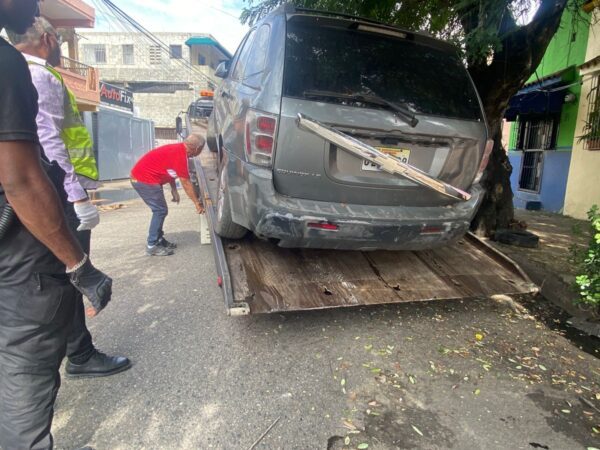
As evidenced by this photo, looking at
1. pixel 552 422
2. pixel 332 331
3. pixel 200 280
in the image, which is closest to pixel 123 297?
pixel 200 280

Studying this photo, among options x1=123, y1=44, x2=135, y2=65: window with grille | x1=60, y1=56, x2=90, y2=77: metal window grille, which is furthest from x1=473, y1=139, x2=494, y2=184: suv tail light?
x1=123, y1=44, x2=135, y2=65: window with grille

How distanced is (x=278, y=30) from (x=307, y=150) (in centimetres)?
100

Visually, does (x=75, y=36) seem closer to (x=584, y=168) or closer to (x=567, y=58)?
(x=567, y=58)

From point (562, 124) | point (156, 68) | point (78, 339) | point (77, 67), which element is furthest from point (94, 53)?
point (78, 339)

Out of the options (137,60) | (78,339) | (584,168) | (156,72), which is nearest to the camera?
(78,339)

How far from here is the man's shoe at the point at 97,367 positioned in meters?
2.70

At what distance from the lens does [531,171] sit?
35.5 feet

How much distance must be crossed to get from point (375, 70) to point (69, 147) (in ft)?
7.35

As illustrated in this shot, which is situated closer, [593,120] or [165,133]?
[593,120]

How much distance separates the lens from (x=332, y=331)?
338 cm

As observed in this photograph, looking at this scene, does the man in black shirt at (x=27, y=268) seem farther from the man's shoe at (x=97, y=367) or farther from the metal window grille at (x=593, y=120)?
the metal window grille at (x=593, y=120)

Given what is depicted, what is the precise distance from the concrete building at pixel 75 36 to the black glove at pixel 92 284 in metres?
15.2

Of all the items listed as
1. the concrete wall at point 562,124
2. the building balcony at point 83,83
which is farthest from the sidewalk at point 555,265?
the building balcony at point 83,83

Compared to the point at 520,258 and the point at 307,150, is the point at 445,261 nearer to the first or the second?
the point at 520,258
